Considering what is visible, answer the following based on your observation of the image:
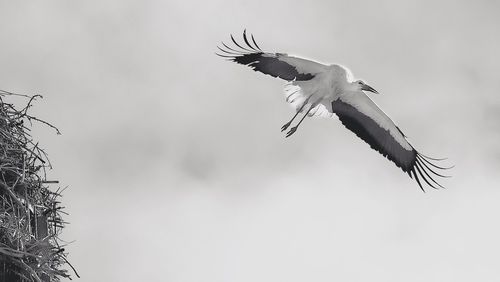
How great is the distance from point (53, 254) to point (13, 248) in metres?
0.46

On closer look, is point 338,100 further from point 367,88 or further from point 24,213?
point 24,213

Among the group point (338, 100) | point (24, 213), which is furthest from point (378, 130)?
point (24, 213)

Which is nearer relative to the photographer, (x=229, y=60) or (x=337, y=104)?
(x=229, y=60)

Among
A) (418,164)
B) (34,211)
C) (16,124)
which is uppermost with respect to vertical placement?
(418,164)

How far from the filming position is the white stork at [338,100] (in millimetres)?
13312

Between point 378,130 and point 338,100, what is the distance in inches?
31.5

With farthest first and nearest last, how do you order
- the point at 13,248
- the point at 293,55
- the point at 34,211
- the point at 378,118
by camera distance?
1. the point at 378,118
2. the point at 293,55
3. the point at 34,211
4. the point at 13,248

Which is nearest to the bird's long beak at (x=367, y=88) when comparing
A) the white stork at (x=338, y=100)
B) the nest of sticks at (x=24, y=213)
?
the white stork at (x=338, y=100)

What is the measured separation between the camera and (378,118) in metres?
14.1

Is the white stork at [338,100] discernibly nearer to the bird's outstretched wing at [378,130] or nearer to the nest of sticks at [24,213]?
the bird's outstretched wing at [378,130]

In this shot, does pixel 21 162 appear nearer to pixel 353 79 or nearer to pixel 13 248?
pixel 13 248

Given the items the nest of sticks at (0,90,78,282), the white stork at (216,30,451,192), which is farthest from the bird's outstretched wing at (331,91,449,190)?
the nest of sticks at (0,90,78,282)

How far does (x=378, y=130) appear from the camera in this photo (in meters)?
14.3

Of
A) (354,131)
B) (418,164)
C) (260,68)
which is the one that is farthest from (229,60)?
(418,164)
